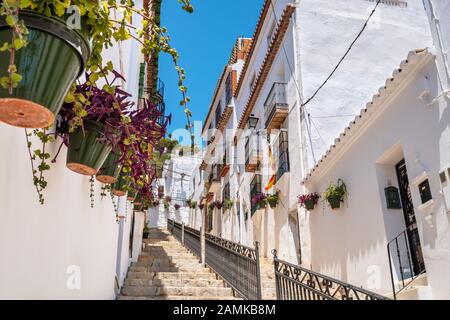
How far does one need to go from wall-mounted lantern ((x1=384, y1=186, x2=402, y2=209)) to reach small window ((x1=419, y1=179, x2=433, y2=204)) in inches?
35.5

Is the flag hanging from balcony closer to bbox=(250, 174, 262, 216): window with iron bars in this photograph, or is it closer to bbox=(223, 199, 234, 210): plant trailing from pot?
bbox=(250, 174, 262, 216): window with iron bars

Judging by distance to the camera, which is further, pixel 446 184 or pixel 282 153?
pixel 282 153

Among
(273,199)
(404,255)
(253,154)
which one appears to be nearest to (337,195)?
(404,255)

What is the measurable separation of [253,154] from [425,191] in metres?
8.71

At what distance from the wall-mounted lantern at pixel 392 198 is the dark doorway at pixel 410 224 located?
0.15 m

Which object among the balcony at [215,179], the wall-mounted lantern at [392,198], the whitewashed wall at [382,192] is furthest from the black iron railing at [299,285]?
the balcony at [215,179]

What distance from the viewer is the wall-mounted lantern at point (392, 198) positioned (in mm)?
5854

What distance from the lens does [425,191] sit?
490cm

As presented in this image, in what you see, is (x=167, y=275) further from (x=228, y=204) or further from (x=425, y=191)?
(x=228, y=204)

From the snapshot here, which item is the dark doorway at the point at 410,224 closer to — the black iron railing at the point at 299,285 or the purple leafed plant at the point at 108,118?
the black iron railing at the point at 299,285

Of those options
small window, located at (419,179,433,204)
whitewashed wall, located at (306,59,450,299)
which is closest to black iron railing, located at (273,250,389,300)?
whitewashed wall, located at (306,59,450,299)

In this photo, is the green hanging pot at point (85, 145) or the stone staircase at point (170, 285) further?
the stone staircase at point (170, 285)
